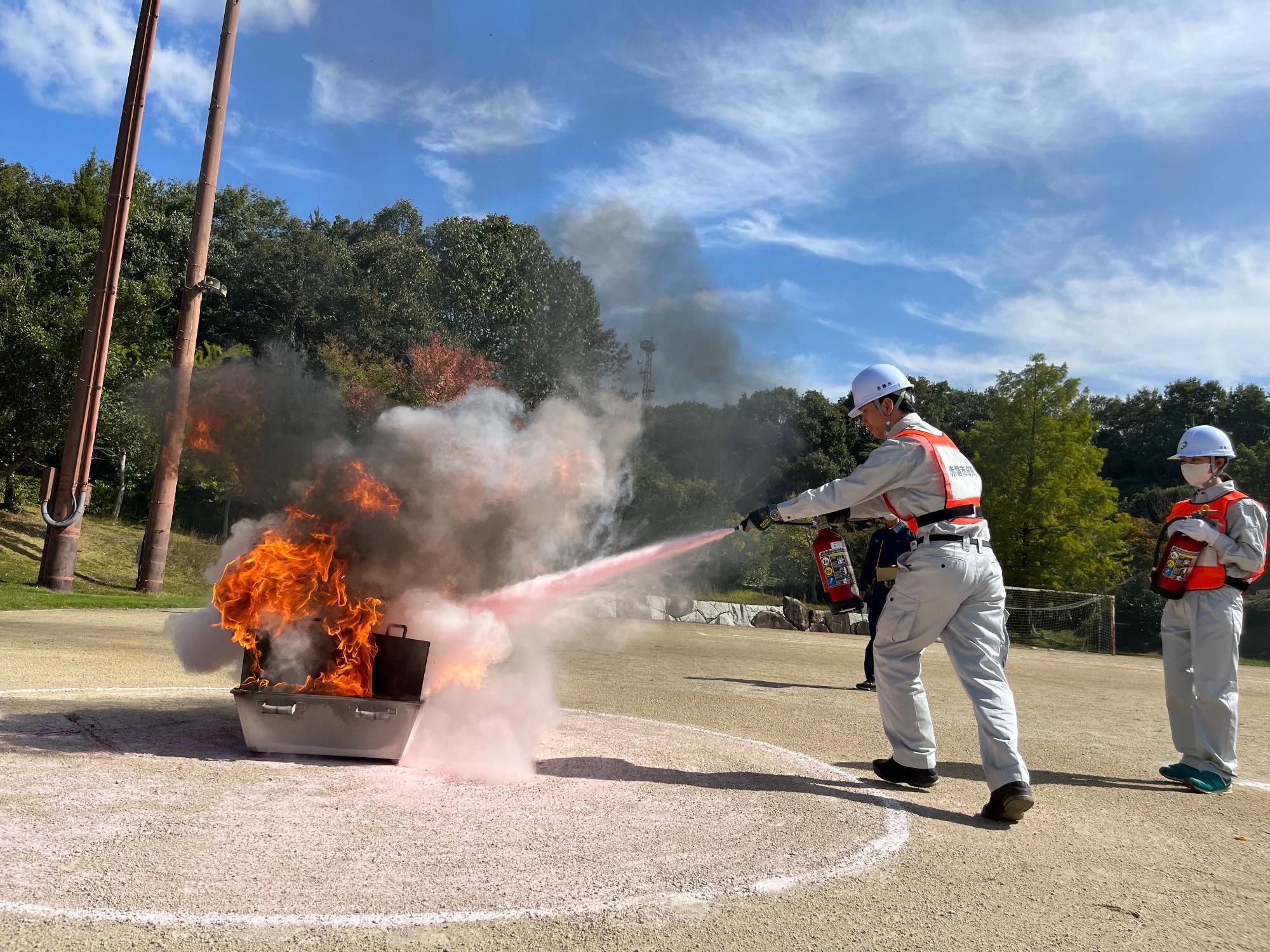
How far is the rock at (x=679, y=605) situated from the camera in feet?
81.8

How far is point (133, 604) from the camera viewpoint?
16.9 meters

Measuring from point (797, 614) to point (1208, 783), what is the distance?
20.0m

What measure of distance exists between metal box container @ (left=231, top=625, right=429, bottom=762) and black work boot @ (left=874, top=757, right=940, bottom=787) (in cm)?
283

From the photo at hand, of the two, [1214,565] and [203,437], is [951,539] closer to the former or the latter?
[1214,565]

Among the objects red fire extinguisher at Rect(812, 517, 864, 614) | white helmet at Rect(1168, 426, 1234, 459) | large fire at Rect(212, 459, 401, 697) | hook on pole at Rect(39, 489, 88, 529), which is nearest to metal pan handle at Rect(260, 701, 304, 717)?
large fire at Rect(212, 459, 401, 697)

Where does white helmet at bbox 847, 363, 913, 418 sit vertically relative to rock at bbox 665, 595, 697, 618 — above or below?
above

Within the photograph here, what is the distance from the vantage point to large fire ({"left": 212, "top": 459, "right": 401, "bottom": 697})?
5.50m

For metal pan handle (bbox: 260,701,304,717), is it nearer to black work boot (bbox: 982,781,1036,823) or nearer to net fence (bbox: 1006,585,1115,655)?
black work boot (bbox: 982,781,1036,823)

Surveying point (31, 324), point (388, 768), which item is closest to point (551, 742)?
point (388, 768)

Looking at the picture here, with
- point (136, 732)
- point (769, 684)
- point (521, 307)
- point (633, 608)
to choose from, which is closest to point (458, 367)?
point (521, 307)

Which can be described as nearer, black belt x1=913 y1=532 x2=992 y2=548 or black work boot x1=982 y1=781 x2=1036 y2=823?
black work boot x1=982 y1=781 x2=1036 y2=823

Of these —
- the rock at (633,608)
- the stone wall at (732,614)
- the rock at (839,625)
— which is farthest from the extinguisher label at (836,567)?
the rock at (839,625)

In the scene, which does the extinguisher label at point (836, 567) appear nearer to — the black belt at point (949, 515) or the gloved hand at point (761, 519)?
the gloved hand at point (761, 519)

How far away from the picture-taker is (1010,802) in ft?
16.0
